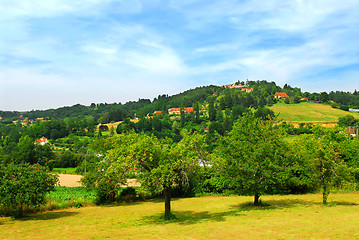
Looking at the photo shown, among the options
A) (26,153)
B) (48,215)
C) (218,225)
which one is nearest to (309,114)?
(26,153)

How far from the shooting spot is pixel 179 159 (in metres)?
19.1

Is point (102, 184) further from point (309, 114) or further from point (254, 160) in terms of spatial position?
point (309, 114)

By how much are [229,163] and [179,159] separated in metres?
6.99

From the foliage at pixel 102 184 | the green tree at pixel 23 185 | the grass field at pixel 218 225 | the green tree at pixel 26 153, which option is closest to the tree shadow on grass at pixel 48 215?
the grass field at pixel 218 225

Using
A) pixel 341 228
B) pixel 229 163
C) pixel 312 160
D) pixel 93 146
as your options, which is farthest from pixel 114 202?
pixel 341 228

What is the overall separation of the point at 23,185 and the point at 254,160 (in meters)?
19.0

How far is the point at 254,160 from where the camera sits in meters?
23.1

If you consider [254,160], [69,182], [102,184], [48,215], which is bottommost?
[69,182]

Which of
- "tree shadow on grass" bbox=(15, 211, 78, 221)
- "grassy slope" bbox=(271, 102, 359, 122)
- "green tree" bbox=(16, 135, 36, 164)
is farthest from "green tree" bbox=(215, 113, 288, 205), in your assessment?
"grassy slope" bbox=(271, 102, 359, 122)

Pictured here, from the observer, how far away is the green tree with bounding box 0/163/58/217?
69.5 ft

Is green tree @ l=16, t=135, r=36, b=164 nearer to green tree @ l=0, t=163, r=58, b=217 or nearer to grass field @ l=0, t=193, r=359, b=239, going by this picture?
green tree @ l=0, t=163, r=58, b=217

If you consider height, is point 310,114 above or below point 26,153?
above

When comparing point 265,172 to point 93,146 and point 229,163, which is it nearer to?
point 229,163

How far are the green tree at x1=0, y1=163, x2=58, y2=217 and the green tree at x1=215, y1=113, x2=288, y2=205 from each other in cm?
1548
